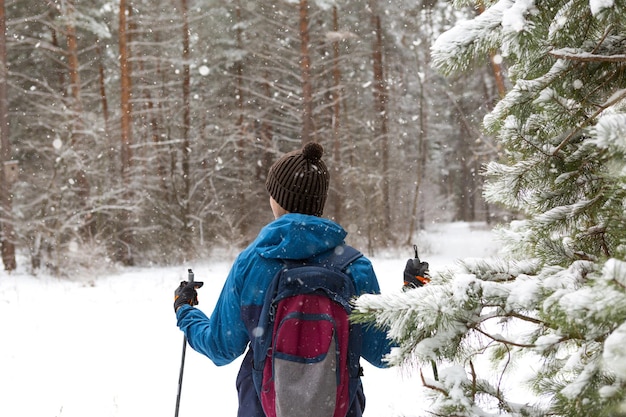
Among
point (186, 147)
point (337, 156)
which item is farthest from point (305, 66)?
point (186, 147)

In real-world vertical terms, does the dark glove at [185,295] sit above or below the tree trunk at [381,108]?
below

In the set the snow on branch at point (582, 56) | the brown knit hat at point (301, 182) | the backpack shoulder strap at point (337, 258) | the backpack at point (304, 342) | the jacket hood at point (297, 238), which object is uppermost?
the snow on branch at point (582, 56)

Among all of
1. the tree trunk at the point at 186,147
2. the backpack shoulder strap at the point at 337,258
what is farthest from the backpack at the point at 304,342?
the tree trunk at the point at 186,147

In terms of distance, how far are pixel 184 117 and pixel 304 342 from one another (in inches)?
708

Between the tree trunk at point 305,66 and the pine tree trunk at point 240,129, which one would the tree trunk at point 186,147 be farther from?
the tree trunk at point 305,66

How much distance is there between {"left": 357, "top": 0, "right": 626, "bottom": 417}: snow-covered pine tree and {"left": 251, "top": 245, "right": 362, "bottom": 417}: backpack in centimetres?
43

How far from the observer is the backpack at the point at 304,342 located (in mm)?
1803

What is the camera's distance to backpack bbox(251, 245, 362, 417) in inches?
71.0

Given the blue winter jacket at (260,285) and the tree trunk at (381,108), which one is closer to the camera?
the blue winter jacket at (260,285)

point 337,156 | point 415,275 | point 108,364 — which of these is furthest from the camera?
point 337,156

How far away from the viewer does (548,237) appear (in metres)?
1.83

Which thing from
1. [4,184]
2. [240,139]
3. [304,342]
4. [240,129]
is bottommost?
[304,342]

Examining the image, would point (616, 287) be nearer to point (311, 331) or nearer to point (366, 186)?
point (311, 331)

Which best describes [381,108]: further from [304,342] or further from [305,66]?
[304,342]
